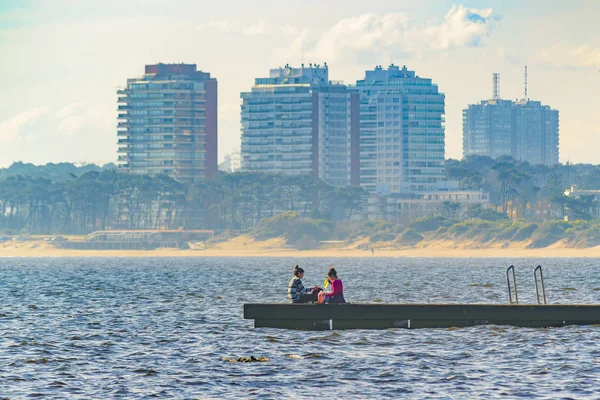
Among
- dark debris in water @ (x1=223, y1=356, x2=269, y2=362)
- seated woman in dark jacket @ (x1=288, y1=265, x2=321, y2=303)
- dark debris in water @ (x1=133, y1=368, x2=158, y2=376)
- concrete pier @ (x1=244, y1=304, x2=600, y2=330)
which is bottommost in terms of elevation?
dark debris in water @ (x1=133, y1=368, x2=158, y2=376)

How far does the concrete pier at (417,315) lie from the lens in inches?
2003

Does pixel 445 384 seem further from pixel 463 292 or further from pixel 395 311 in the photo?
pixel 463 292

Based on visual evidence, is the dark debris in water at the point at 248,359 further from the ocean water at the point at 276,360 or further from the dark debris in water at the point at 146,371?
the dark debris in water at the point at 146,371

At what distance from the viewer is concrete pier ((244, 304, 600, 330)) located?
50.9 metres

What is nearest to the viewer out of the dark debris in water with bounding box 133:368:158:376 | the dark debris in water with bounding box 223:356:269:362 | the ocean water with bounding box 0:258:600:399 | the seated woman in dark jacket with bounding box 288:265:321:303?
the ocean water with bounding box 0:258:600:399

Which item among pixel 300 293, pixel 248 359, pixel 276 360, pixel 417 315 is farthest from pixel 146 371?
pixel 417 315

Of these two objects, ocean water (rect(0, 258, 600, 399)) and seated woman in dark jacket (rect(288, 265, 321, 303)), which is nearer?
ocean water (rect(0, 258, 600, 399))

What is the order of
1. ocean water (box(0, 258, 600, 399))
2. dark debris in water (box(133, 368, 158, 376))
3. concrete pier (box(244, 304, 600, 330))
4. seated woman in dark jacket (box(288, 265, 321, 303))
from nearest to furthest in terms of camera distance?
1. ocean water (box(0, 258, 600, 399))
2. dark debris in water (box(133, 368, 158, 376))
3. concrete pier (box(244, 304, 600, 330))
4. seated woman in dark jacket (box(288, 265, 321, 303))

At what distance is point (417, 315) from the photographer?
51.6 metres

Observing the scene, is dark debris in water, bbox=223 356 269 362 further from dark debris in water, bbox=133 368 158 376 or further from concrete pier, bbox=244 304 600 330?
concrete pier, bbox=244 304 600 330

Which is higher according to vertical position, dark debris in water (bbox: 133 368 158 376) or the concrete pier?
the concrete pier

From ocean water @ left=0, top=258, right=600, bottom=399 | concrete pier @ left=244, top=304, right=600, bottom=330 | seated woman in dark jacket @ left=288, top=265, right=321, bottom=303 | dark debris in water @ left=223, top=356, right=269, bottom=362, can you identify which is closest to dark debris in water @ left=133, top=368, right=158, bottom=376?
ocean water @ left=0, top=258, right=600, bottom=399

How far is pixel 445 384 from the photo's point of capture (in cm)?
3953

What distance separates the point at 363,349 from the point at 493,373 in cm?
730
